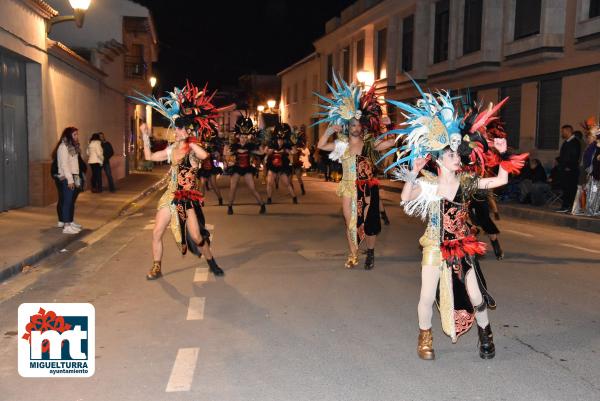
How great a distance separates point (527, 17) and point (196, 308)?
1717 cm

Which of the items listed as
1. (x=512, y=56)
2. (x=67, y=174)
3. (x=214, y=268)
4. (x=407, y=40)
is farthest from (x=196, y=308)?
(x=407, y=40)

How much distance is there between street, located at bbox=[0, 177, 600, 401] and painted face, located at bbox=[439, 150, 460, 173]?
149 centimetres

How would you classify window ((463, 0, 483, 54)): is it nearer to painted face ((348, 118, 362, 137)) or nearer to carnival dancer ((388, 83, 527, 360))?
painted face ((348, 118, 362, 137))

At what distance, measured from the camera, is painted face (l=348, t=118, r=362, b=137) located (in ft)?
27.6

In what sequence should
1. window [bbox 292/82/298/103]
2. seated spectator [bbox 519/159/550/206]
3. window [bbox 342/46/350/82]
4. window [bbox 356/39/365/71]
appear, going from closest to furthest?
seated spectator [bbox 519/159/550/206] → window [bbox 356/39/365/71] → window [bbox 342/46/350/82] → window [bbox 292/82/298/103]

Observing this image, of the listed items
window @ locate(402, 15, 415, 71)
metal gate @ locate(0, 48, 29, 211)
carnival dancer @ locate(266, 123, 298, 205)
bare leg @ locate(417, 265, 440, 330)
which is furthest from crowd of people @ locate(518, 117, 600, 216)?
window @ locate(402, 15, 415, 71)

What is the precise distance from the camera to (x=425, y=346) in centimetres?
504

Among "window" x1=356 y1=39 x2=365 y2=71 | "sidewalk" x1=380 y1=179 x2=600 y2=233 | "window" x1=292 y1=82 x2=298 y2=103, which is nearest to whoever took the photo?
"sidewalk" x1=380 y1=179 x2=600 y2=233

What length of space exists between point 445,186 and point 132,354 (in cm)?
279

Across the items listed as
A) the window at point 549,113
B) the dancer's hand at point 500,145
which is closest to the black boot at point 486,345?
the dancer's hand at point 500,145

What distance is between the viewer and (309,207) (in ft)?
54.1

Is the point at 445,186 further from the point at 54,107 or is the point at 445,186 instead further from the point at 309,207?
the point at 54,107

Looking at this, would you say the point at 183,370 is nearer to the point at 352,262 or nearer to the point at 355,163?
the point at 352,262

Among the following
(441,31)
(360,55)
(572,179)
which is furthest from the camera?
(360,55)
